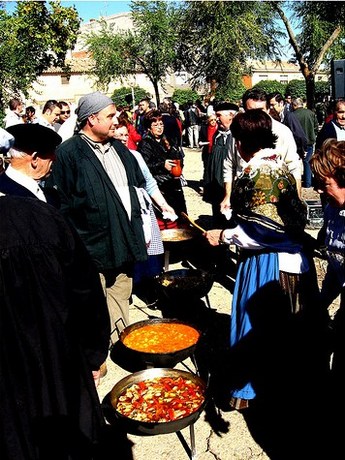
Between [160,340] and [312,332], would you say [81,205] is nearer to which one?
[160,340]

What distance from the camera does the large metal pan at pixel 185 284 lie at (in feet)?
16.1

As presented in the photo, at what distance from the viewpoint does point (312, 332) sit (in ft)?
12.0

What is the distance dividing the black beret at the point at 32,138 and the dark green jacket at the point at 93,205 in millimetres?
863

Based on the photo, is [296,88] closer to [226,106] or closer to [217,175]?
[217,175]

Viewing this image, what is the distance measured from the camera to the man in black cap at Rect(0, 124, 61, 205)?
3.14m

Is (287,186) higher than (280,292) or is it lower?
higher

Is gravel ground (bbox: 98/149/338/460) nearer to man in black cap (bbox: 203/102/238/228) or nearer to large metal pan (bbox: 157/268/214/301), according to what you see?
large metal pan (bbox: 157/268/214/301)

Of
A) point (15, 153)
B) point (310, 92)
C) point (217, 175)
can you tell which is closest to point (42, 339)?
point (15, 153)

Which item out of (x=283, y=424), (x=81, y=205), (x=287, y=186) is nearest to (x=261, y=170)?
(x=287, y=186)

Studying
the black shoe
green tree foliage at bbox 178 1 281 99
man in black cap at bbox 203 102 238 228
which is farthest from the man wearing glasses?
green tree foliage at bbox 178 1 281 99

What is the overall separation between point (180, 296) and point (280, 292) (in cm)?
155

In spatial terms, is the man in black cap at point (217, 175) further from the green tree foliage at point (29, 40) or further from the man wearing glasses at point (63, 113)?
the green tree foliage at point (29, 40)

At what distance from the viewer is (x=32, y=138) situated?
10.4ft

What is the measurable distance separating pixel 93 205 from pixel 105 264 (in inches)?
20.3
